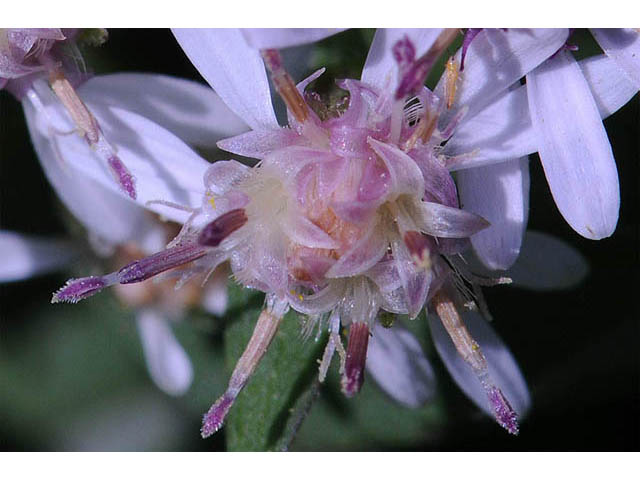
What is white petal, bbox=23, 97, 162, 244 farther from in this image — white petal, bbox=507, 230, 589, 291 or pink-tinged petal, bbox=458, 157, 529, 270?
white petal, bbox=507, 230, 589, 291

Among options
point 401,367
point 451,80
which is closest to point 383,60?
point 451,80

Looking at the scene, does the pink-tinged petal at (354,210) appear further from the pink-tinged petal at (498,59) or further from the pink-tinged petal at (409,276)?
the pink-tinged petal at (498,59)

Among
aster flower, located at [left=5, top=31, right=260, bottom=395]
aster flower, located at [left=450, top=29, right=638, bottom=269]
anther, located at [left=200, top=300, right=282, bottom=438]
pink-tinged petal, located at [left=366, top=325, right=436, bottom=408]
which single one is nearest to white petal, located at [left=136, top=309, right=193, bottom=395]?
aster flower, located at [left=5, top=31, right=260, bottom=395]

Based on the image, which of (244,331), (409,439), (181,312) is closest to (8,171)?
(181,312)

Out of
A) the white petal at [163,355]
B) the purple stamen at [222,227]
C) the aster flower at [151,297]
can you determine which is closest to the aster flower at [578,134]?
the purple stamen at [222,227]
